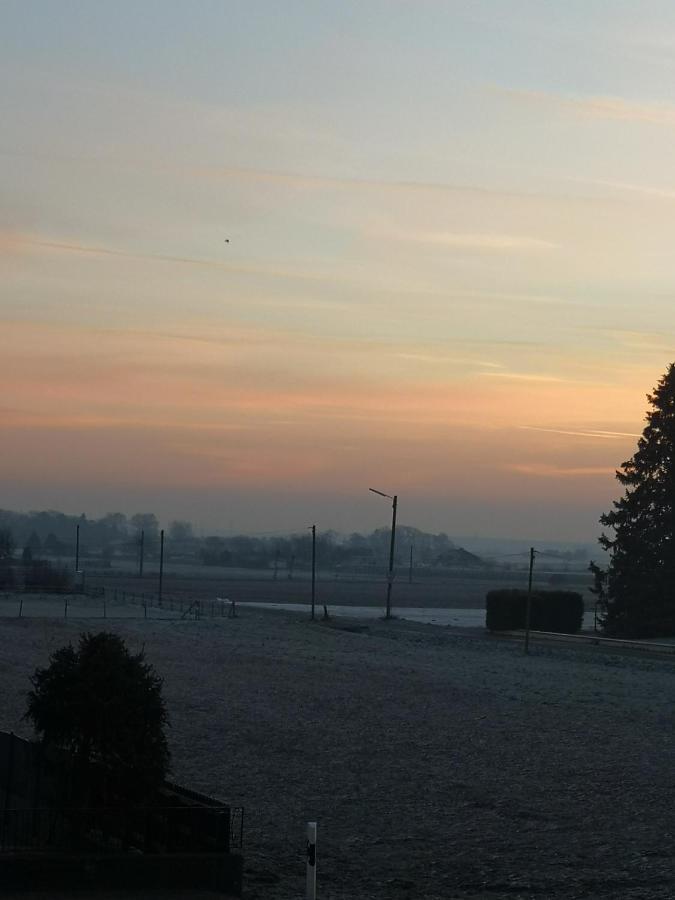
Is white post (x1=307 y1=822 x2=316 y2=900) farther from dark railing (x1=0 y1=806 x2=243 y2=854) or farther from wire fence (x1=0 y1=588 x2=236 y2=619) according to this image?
wire fence (x1=0 y1=588 x2=236 y2=619)

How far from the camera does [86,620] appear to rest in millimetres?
61344

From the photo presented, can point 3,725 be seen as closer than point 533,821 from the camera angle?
No

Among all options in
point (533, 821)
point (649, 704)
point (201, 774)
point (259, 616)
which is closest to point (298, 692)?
point (649, 704)

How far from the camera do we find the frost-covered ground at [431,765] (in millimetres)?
14758

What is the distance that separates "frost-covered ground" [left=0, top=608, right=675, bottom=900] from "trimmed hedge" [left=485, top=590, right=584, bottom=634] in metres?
17.2

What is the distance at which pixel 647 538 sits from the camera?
2499 inches

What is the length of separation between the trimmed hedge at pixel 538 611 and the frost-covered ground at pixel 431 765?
17232 mm

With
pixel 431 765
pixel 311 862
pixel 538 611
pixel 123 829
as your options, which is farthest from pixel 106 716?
pixel 538 611

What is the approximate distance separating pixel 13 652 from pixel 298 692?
13.3 meters

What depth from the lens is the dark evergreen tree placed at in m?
61.5

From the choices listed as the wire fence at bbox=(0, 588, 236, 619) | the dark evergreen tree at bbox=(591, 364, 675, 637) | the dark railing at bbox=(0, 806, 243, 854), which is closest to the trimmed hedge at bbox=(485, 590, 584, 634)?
the dark evergreen tree at bbox=(591, 364, 675, 637)

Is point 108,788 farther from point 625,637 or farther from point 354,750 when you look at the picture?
point 625,637

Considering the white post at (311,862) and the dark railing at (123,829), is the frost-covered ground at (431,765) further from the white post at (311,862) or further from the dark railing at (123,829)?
the white post at (311,862)

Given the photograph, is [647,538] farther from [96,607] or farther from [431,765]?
[431,765]
